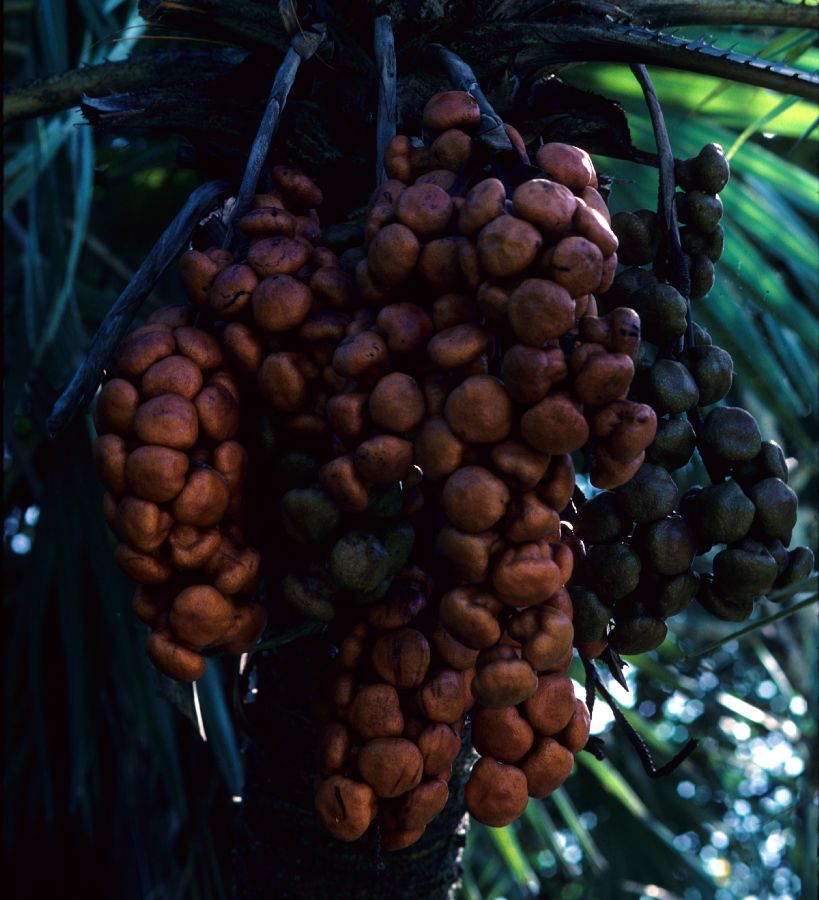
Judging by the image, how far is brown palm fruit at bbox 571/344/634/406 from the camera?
0.61 m

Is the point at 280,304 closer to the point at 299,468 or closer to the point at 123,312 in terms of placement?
Result: the point at 299,468

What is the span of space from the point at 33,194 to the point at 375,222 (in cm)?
114

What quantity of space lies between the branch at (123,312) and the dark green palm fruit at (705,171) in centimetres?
39

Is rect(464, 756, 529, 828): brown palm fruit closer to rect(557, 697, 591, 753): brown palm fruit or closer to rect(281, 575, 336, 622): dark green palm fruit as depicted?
rect(557, 697, 591, 753): brown palm fruit

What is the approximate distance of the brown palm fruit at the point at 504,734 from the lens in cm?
68

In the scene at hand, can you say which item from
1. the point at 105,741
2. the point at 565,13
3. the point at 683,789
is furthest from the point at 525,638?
the point at 683,789

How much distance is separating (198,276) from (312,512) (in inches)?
7.8

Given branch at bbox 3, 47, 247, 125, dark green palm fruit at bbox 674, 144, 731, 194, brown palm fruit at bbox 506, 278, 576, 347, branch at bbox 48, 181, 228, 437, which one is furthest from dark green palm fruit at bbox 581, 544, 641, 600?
branch at bbox 3, 47, 247, 125

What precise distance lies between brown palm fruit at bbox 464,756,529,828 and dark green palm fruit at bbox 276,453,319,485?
0.22 meters

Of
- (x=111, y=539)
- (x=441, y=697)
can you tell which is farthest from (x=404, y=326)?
(x=111, y=539)

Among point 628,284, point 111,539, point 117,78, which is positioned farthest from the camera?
point 111,539

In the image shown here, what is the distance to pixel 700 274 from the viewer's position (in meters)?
0.85

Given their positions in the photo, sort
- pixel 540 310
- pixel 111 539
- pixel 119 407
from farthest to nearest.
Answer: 1. pixel 111 539
2. pixel 119 407
3. pixel 540 310

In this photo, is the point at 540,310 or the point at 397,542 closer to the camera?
the point at 540,310
